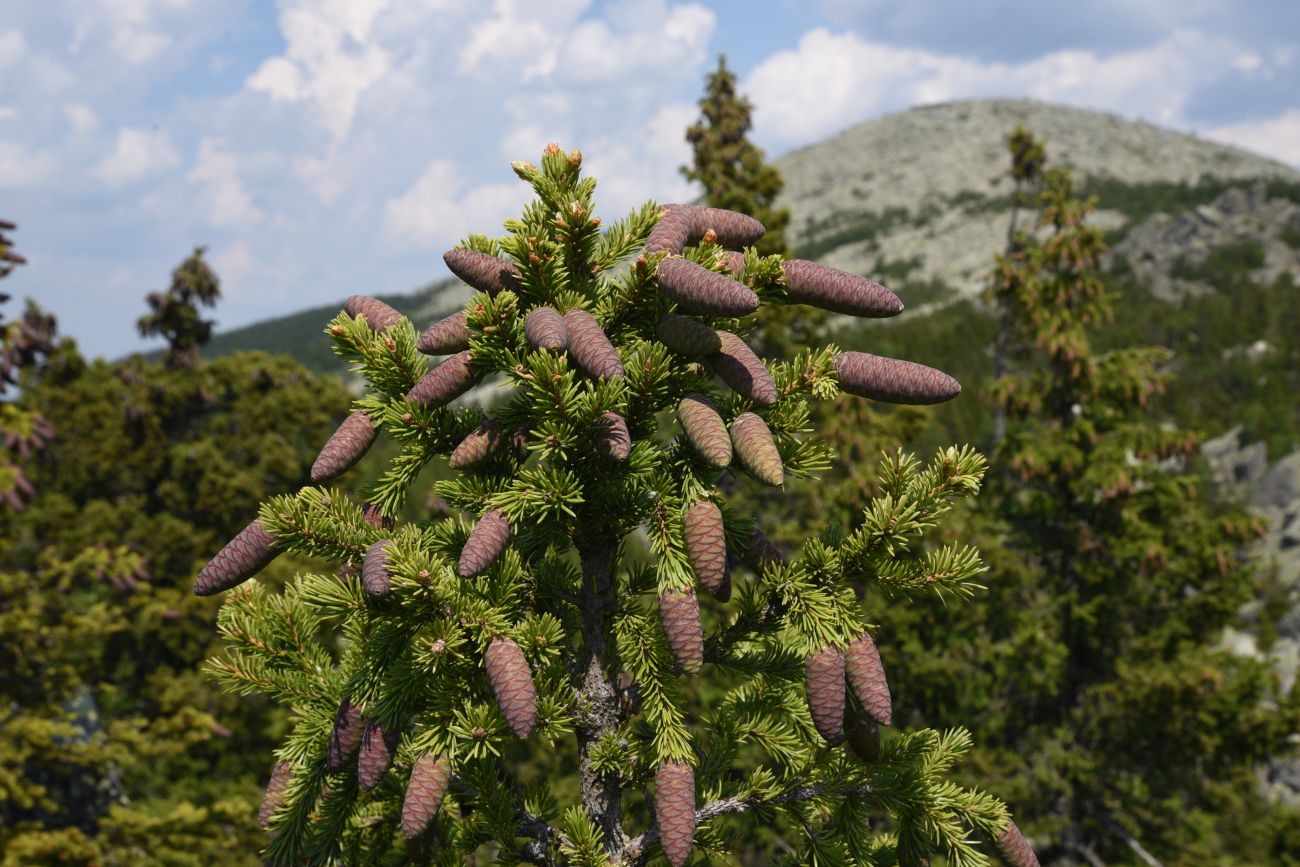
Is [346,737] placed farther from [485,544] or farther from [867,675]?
[867,675]

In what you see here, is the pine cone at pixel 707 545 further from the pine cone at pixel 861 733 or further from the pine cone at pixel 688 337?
the pine cone at pixel 861 733

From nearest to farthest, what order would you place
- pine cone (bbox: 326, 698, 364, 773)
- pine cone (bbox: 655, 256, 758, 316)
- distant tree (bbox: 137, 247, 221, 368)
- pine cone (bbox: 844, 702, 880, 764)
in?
pine cone (bbox: 655, 256, 758, 316) → pine cone (bbox: 326, 698, 364, 773) → pine cone (bbox: 844, 702, 880, 764) → distant tree (bbox: 137, 247, 221, 368)

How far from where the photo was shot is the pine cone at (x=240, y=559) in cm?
234

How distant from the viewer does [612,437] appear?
2.36 m

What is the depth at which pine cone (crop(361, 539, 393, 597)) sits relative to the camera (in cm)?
209

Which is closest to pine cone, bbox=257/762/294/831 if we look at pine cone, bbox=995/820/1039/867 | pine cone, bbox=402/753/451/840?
pine cone, bbox=402/753/451/840

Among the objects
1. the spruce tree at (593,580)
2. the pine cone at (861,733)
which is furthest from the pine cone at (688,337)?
the pine cone at (861,733)

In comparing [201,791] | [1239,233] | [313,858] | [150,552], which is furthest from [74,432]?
[1239,233]

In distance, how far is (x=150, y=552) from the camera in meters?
18.1

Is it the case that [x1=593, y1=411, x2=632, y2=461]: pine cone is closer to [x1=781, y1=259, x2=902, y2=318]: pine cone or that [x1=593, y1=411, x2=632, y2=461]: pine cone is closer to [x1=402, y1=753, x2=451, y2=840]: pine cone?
[x1=781, y1=259, x2=902, y2=318]: pine cone

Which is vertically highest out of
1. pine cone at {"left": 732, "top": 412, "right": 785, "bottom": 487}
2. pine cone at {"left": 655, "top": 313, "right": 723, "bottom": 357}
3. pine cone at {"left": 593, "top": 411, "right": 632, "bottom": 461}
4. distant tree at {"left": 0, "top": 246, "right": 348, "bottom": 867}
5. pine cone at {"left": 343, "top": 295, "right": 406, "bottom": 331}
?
pine cone at {"left": 343, "top": 295, "right": 406, "bottom": 331}

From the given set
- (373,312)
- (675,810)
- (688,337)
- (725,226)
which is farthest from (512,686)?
(725,226)

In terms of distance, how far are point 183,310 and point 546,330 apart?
20.6 m

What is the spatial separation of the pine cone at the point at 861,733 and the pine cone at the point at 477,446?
4.48ft
